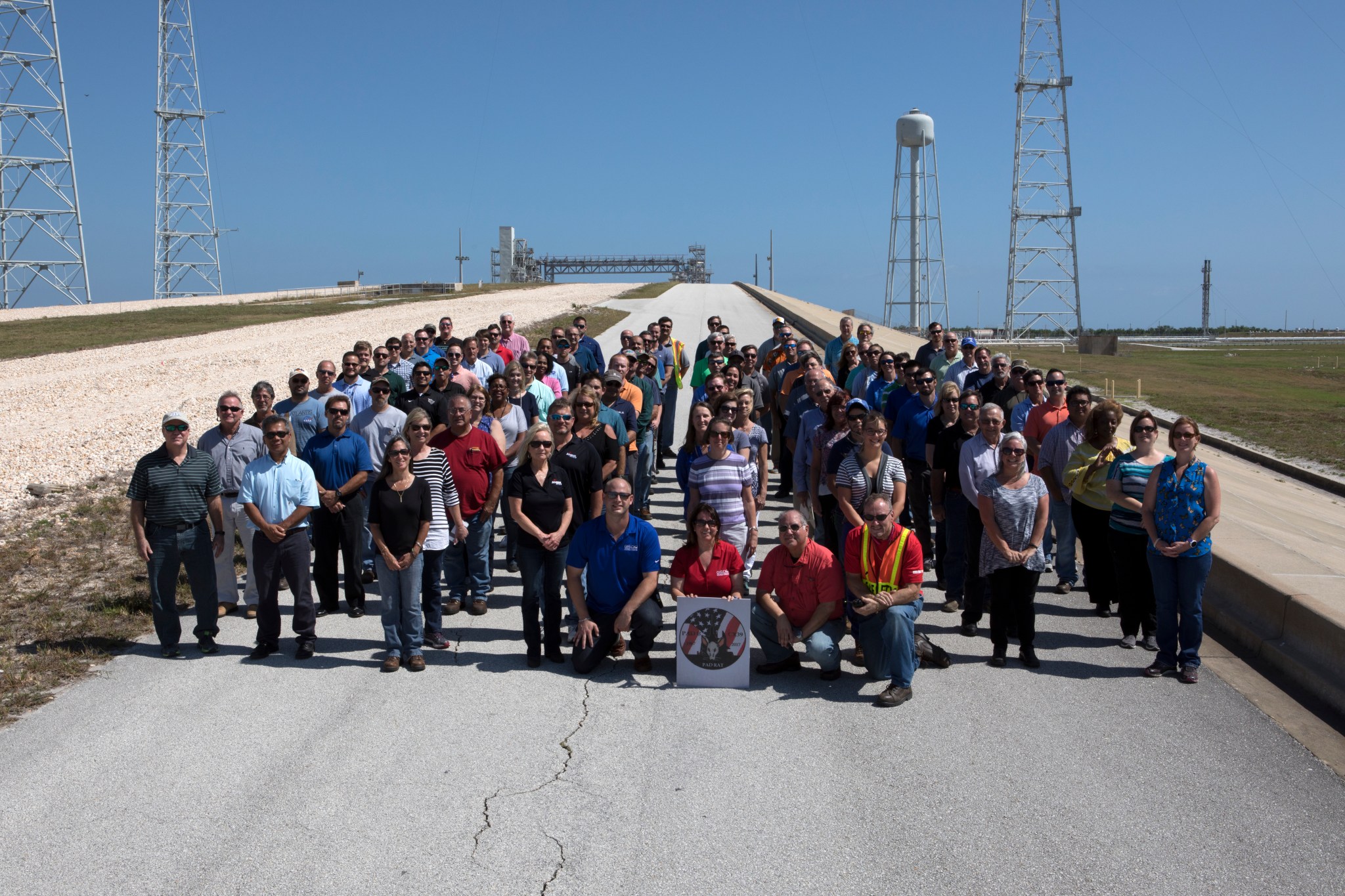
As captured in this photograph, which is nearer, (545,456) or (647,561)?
(647,561)

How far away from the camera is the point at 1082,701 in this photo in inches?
275

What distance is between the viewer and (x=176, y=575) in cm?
812

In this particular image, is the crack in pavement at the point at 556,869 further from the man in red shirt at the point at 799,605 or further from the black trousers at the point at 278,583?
the black trousers at the point at 278,583

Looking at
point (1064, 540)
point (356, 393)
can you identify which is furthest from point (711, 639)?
point (356, 393)

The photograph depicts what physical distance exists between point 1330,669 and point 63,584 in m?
10.9

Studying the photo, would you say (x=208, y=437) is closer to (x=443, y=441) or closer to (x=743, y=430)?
(x=443, y=441)

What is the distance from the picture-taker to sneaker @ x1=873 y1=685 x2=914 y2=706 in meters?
6.94

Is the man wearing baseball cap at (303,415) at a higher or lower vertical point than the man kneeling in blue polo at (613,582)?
higher

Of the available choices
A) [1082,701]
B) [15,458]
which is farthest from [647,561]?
[15,458]

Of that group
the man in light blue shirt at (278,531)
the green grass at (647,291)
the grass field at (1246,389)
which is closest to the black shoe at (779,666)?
the man in light blue shirt at (278,531)

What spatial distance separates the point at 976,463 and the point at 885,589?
1.73 m

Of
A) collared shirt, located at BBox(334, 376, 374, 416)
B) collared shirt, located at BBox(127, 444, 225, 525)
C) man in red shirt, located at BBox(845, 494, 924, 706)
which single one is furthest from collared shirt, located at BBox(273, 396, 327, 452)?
man in red shirt, located at BBox(845, 494, 924, 706)

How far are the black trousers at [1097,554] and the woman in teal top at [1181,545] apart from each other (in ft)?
4.30

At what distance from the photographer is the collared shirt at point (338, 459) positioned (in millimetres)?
9125
